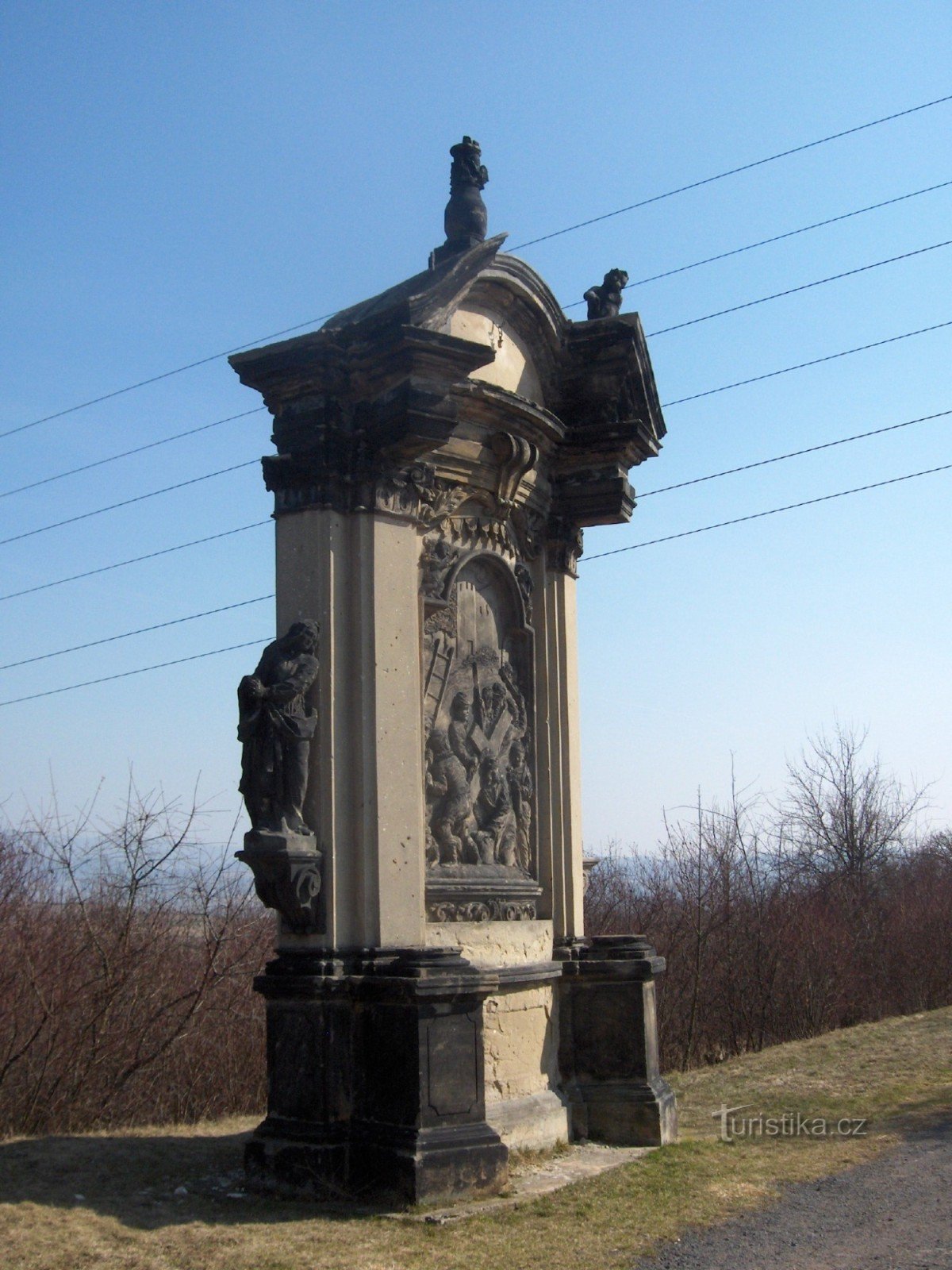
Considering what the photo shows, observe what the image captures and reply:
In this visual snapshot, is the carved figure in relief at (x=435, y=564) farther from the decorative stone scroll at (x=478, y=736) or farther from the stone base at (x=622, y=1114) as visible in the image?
the stone base at (x=622, y=1114)

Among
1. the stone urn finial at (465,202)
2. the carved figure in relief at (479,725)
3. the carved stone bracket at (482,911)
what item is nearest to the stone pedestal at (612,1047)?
the carved stone bracket at (482,911)

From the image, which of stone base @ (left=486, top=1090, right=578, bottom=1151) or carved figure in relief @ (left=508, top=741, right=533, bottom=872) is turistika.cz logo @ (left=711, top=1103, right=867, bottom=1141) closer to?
stone base @ (left=486, top=1090, right=578, bottom=1151)

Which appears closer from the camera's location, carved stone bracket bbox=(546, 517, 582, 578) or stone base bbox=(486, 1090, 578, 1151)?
stone base bbox=(486, 1090, 578, 1151)

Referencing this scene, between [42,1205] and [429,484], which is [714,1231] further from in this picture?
Result: [429,484]

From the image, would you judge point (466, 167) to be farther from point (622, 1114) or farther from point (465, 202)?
point (622, 1114)

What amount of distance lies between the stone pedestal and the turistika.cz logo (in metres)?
0.56

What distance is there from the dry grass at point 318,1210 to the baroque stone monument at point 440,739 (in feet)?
1.36

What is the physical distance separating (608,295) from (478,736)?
141 inches

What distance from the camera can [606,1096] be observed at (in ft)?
28.5

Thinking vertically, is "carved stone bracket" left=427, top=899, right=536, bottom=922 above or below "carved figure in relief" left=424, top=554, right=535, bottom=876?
below

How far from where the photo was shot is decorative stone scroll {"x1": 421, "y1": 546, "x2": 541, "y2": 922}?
8.09 m

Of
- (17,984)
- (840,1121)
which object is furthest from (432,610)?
(17,984)

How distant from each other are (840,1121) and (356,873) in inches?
167

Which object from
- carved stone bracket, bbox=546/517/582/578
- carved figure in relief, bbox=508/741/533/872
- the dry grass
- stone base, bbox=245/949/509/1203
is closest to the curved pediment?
carved stone bracket, bbox=546/517/582/578
